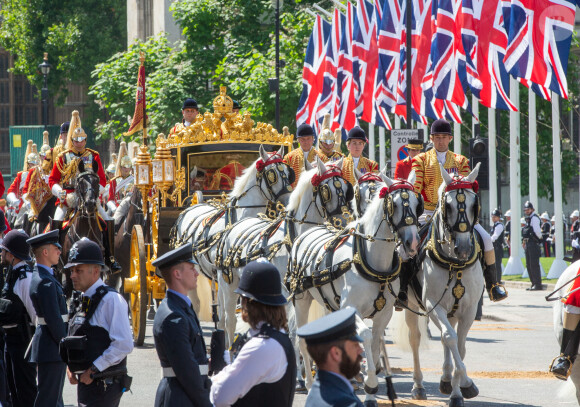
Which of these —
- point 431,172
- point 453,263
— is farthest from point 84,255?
point 431,172

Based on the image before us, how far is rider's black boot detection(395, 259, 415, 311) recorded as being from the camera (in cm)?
1137

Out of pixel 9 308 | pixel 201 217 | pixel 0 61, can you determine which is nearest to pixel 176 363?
pixel 9 308

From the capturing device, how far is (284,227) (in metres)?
12.0

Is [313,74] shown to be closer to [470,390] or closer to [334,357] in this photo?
[470,390]

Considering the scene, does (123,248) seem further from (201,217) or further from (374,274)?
(374,274)

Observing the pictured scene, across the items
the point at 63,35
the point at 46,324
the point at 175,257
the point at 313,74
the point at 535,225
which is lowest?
Answer: the point at 535,225

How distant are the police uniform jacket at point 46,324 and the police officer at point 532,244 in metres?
19.2

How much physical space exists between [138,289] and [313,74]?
17.3 metres

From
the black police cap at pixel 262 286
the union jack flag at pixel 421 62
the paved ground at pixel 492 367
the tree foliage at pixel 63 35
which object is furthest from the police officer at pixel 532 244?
the tree foliage at pixel 63 35

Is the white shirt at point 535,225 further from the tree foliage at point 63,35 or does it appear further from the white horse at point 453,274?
the tree foliage at point 63,35

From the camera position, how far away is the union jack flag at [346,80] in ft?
97.5

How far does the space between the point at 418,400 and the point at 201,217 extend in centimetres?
473

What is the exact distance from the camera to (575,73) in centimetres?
4544

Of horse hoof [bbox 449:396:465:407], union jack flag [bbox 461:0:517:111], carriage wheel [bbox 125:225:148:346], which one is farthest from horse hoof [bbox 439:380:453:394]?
union jack flag [bbox 461:0:517:111]
